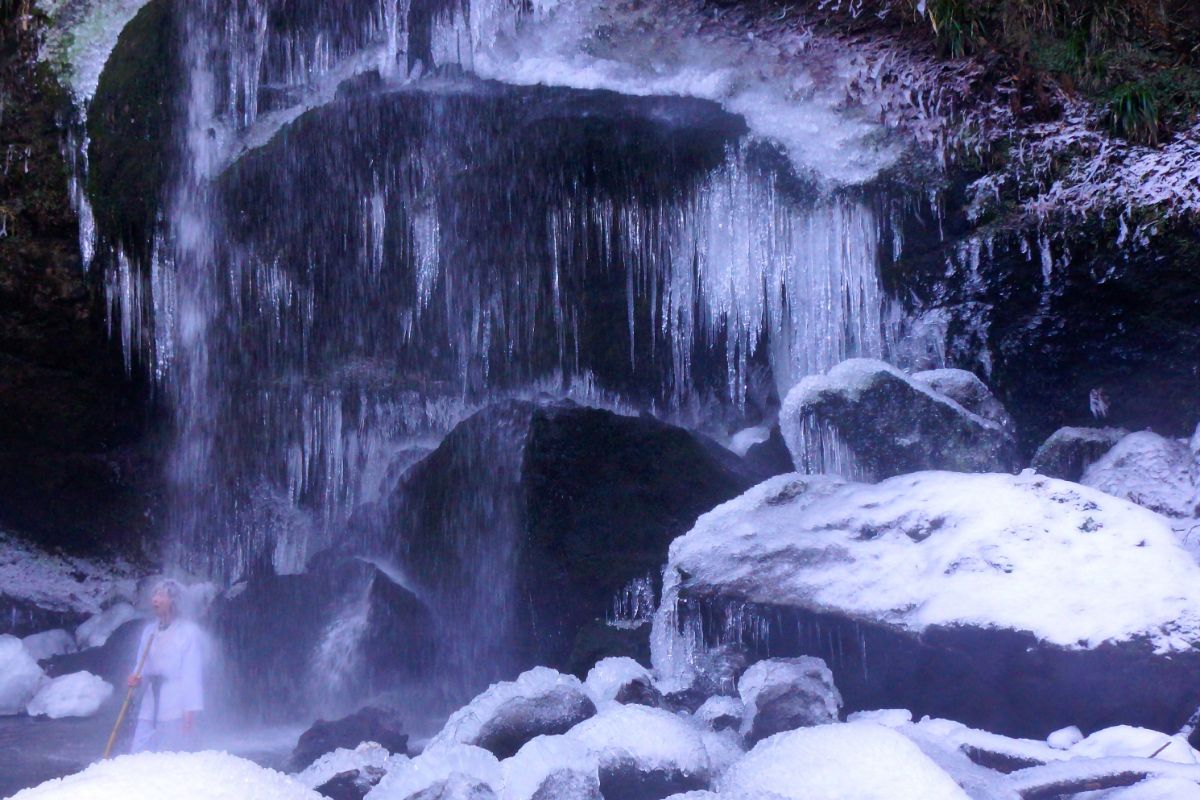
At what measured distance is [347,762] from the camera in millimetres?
4762

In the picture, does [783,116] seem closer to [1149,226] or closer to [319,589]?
[1149,226]

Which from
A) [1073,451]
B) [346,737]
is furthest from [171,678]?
[1073,451]

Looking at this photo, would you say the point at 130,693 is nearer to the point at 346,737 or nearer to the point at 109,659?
the point at 346,737

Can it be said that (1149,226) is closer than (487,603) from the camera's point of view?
Yes

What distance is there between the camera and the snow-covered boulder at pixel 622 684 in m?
4.96

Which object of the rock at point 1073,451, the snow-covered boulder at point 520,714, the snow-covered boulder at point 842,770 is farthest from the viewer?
the rock at point 1073,451

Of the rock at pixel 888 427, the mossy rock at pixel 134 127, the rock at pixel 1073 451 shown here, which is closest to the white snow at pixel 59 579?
the mossy rock at pixel 134 127

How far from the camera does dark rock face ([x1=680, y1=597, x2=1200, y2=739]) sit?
13.3 ft

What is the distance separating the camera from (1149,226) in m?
6.17

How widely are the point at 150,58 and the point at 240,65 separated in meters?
0.76

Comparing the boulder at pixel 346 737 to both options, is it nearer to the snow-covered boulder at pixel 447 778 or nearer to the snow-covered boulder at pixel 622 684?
the snow-covered boulder at pixel 622 684

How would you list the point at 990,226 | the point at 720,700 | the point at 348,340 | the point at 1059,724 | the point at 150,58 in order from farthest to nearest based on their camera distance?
the point at 348,340 < the point at 150,58 < the point at 990,226 < the point at 720,700 < the point at 1059,724

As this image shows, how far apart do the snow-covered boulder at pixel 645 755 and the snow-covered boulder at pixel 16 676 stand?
5.93m

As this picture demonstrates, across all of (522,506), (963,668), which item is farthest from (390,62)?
(963,668)
